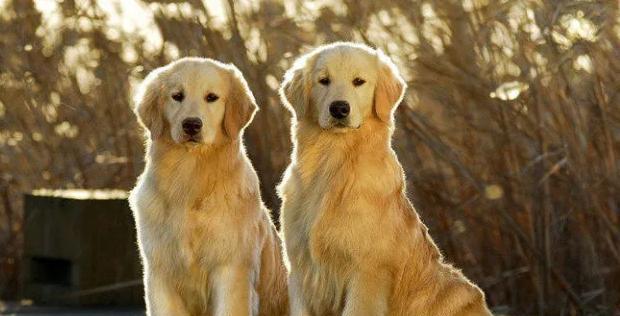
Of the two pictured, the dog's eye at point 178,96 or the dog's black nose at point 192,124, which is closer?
the dog's black nose at point 192,124

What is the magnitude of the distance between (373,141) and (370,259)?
511 mm

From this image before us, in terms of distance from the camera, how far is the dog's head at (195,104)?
7.50m

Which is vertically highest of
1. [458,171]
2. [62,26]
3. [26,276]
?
[62,26]

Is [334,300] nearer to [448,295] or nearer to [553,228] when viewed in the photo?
[448,295]

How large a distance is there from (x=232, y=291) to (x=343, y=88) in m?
1.04

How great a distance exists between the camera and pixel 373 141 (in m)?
7.29

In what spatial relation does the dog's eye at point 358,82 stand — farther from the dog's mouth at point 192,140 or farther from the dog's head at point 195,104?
the dog's mouth at point 192,140

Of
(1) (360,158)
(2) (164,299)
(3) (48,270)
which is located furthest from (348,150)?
(3) (48,270)

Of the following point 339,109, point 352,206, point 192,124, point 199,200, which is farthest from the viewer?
point 199,200

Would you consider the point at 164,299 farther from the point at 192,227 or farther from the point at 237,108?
the point at 237,108

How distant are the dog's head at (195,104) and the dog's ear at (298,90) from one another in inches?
12.4

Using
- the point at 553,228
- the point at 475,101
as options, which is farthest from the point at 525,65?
the point at 553,228

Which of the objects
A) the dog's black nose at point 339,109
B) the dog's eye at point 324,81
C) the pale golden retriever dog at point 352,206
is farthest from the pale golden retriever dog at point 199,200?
the dog's black nose at point 339,109

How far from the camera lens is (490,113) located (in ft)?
32.8
